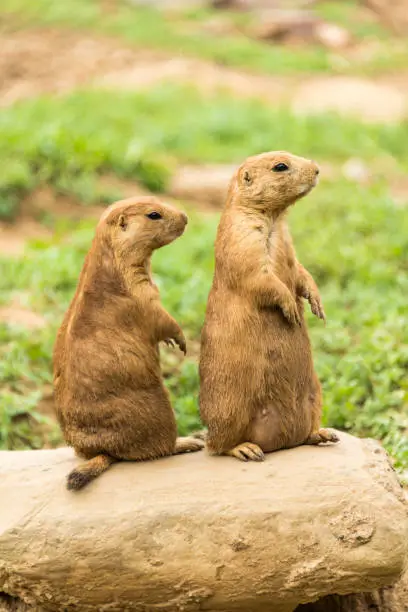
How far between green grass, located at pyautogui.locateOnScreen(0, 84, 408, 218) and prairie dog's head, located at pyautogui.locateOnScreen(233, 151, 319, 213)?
604 cm

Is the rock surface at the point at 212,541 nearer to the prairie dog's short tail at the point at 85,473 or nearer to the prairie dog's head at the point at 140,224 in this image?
the prairie dog's short tail at the point at 85,473

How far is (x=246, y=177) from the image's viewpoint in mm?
4387

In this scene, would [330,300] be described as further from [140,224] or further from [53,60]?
[53,60]

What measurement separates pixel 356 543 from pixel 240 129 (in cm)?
1014

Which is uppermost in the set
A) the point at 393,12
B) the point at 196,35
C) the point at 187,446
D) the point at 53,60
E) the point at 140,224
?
the point at 140,224

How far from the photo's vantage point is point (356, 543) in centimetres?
400

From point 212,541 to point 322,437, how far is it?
0.75 meters

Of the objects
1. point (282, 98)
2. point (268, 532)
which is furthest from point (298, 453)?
point (282, 98)

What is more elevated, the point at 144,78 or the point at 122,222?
the point at 122,222

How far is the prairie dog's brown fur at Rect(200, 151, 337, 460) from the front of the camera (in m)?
4.28

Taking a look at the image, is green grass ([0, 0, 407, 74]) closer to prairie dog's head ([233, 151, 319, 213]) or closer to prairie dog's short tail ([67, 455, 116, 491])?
prairie dog's head ([233, 151, 319, 213])

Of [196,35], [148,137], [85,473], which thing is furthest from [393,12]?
[85,473]

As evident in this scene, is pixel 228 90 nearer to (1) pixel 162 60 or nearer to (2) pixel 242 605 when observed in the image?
(1) pixel 162 60

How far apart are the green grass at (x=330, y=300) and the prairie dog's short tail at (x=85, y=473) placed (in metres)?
1.89
